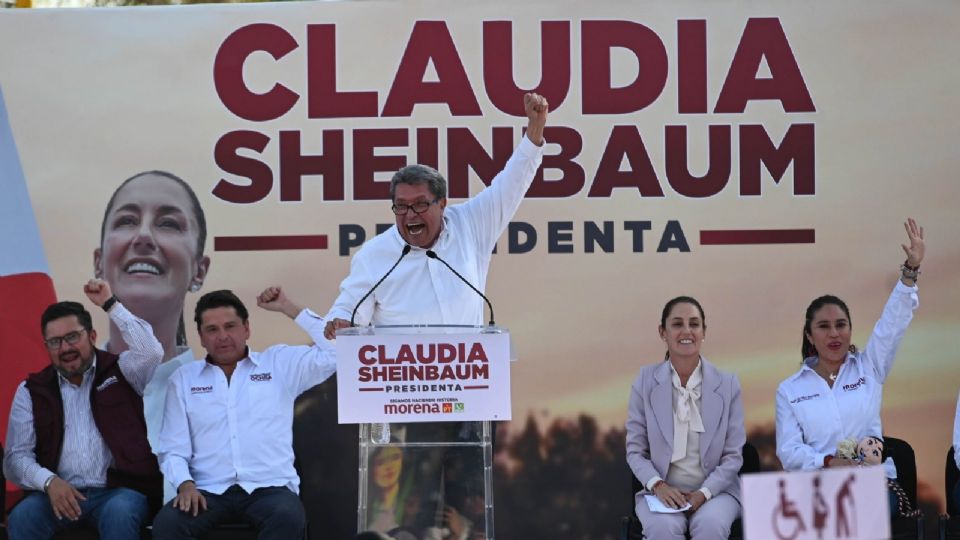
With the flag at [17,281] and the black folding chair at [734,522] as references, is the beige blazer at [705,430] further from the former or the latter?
the flag at [17,281]

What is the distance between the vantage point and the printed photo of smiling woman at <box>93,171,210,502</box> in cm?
605

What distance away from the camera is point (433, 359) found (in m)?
4.36

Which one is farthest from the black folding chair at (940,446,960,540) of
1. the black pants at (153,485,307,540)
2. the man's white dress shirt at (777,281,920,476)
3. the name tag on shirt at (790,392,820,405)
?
the black pants at (153,485,307,540)

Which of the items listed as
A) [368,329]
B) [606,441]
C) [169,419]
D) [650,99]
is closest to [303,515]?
[169,419]

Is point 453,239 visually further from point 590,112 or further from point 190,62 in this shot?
point 190,62

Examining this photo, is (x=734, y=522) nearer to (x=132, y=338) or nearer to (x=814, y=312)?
(x=814, y=312)

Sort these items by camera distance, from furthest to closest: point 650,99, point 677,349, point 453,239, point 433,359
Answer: point 650,99 < point 677,349 < point 453,239 < point 433,359

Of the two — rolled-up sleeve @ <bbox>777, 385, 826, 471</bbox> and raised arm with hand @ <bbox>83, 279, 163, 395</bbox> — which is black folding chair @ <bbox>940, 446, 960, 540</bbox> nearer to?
rolled-up sleeve @ <bbox>777, 385, 826, 471</bbox>

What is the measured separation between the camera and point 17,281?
6070mm

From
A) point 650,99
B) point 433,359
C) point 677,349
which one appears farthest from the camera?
point 650,99

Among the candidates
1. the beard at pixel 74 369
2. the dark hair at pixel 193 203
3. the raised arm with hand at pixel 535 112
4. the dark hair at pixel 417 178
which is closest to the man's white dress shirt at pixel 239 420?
the beard at pixel 74 369

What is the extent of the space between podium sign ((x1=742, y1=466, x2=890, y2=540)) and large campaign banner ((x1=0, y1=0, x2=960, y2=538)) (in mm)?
2668

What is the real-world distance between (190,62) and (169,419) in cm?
166

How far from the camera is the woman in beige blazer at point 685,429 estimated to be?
5098 millimetres
